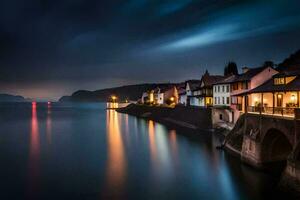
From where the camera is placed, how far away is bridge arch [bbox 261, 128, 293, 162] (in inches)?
1074

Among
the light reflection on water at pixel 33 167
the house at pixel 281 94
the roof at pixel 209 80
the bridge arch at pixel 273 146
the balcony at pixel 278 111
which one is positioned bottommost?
the light reflection on water at pixel 33 167

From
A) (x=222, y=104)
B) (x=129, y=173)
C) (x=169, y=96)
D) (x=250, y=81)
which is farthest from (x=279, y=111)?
(x=169, y=96)

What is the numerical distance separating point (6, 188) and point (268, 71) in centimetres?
4495

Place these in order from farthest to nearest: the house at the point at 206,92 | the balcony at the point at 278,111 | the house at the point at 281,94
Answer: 1. the house at the point at 206,92
2. the house at the point at 281,94
3. the balcony at the point at 278,111

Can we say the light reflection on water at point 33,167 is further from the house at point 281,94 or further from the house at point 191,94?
the house at point 191,94

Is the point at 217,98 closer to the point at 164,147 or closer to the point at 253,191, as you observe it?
the point at 164,147

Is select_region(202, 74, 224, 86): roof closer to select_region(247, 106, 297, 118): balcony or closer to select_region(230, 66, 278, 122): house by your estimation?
select_region(230, 66, 278, 122): house

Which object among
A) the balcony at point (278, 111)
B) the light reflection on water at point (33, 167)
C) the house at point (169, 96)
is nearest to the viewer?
the balcony at point (278, 111)

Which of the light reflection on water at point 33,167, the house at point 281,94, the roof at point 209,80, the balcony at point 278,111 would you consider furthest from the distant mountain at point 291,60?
the light reflection on water at point 33,167

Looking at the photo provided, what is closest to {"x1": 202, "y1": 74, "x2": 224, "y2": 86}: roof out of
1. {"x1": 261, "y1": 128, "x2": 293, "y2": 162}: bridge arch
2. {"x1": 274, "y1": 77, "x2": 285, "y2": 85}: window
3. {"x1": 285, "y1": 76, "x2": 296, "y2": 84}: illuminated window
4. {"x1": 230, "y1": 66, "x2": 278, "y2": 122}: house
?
{"x1": 230, "y1": 66, "x2": 278, "y2": 122}: house

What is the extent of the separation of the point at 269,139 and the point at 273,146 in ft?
3.02

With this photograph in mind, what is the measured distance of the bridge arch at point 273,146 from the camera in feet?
89.5

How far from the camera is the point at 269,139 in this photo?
27406 mm

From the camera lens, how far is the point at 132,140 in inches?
2212
